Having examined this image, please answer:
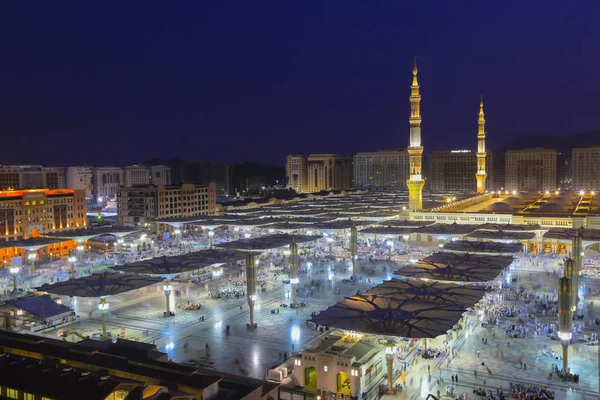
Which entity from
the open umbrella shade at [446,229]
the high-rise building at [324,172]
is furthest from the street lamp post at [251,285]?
the high-rise building at [324,172]

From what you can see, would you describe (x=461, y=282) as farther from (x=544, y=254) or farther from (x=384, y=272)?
(x=544, y=254)

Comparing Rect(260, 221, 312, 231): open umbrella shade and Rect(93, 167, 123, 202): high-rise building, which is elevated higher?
Rect(93, 167, 123, 202): high-rise building

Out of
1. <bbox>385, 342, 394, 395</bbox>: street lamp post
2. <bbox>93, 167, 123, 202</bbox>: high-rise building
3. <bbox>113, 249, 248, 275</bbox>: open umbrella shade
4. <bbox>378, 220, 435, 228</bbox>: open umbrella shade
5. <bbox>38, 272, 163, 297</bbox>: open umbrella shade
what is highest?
<bbox>93, 167, 123, 202</bbox>: high-rise building

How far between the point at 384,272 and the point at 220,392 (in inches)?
1194

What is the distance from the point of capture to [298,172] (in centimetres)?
16562

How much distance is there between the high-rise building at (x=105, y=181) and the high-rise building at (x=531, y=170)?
110177 millimetres

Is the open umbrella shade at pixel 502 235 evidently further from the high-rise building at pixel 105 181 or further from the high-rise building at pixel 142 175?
the high-rise building at pixel 105 181

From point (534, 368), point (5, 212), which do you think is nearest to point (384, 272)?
point (534, 368)

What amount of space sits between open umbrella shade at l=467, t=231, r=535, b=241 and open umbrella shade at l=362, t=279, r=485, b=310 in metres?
18.6

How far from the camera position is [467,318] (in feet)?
92.2

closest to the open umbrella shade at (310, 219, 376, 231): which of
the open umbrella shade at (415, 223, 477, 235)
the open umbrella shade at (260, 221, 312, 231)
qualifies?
the open umbrella shade at (260, 221, 312, 231)

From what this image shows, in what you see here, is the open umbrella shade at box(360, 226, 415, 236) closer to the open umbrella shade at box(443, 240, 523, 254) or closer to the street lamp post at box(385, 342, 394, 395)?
the open umbrella shade at box(443, 240, 523, 254)

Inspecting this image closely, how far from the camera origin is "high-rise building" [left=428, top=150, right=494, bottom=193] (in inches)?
6206

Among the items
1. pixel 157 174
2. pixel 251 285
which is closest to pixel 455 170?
pixel 157 174
